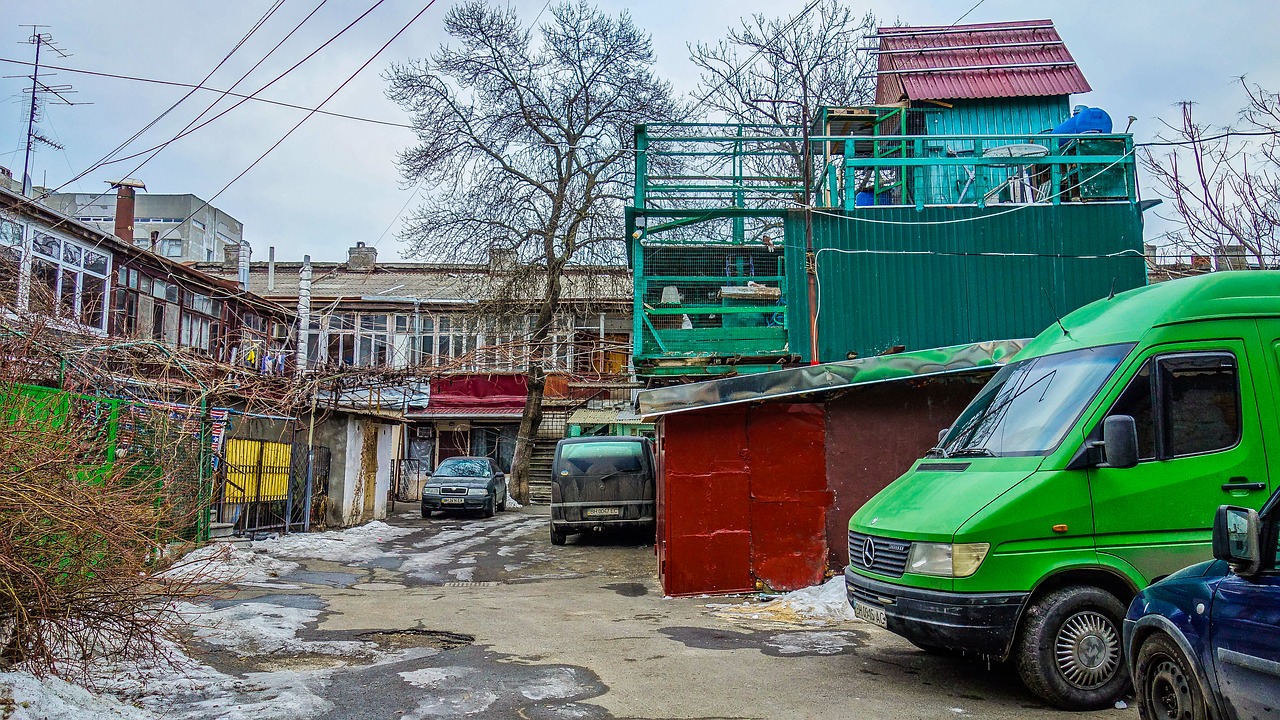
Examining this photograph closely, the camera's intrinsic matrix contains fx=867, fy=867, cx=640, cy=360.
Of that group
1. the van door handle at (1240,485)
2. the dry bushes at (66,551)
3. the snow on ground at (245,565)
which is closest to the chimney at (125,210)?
the snow on ground at (245,565)

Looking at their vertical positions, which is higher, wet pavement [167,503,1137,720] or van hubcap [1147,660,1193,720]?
van hubcap [1147,660,1193,720]

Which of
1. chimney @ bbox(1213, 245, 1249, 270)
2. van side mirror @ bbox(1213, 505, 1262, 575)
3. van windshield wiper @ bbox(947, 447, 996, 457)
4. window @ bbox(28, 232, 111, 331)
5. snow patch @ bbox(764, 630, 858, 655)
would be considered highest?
window @ bbox(28, 232, 111, 331)

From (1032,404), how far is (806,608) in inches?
143

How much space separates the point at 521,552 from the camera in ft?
50.6

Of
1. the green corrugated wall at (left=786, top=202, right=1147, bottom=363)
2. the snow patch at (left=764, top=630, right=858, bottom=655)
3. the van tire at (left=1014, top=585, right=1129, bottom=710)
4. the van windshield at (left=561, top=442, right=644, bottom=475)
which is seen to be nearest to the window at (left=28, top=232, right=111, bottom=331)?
the van windshield at (left=561, top=442, right=644, bottom=475)

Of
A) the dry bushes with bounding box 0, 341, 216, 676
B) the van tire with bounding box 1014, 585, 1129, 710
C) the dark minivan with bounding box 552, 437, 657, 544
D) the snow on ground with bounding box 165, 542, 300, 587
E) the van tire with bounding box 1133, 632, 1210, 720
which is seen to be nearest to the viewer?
the van tire with bounding box 1133, 632, 1210, 720

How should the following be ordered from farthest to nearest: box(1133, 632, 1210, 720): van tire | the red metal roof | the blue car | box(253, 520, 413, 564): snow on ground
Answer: the red metal roof, box(253, 520, 413, 564): snow on ground, box(1133, 632, 1210, 720): van tire, the blue car

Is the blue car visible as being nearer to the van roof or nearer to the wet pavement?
the wet pavement

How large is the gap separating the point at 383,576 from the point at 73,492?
27.1 feet

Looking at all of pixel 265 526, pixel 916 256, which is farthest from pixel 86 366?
pixel 916 256

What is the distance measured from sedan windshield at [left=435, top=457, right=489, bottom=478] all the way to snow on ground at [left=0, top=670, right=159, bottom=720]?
17.4 metres

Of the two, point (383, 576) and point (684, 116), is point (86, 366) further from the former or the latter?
point (684, 116)

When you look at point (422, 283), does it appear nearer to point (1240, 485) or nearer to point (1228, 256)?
point (1228, 256)

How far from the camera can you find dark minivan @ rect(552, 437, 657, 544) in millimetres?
15320
